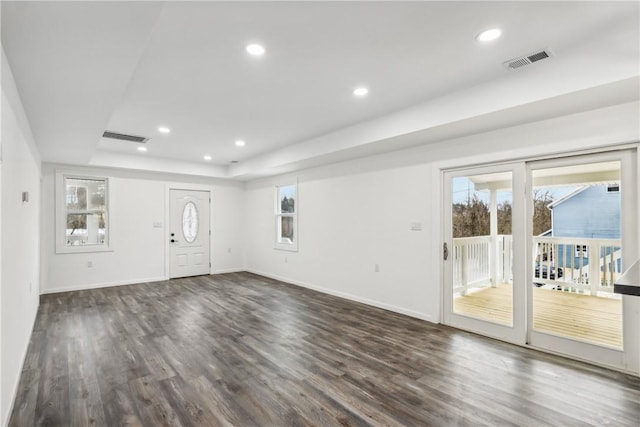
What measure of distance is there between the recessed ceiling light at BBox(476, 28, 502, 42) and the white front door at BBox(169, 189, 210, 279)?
6.75 m

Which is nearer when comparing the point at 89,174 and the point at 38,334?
the point at 38,334

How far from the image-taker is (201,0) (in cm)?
189

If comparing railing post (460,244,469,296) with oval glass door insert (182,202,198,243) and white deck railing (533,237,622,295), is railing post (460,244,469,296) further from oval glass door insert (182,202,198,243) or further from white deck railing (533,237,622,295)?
oval glass door insert (182,202,198,243)

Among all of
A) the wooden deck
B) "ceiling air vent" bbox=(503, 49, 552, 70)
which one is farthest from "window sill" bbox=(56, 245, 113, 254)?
"ceiling air vent" bbox=(503, 49, 552, 70)

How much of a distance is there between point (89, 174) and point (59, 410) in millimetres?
5263

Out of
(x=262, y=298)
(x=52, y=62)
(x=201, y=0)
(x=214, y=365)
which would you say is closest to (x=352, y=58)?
(x=201, y=0)

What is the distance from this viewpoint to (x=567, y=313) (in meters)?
3.18

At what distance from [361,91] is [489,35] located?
127 centimetres

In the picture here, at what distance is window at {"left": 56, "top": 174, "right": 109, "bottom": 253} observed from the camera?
5.95m

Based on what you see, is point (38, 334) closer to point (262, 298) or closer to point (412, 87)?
point (262, 298)

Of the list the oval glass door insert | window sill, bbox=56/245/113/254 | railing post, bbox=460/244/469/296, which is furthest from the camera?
the oval glass door insert

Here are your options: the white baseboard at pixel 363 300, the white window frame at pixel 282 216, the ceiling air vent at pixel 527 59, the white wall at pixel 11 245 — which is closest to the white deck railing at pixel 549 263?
the white baseboard at pixel 363 300

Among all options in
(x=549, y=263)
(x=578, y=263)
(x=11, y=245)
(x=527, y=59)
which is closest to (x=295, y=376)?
(x=11, y=245)

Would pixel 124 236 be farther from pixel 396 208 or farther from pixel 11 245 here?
pixel 396 208
